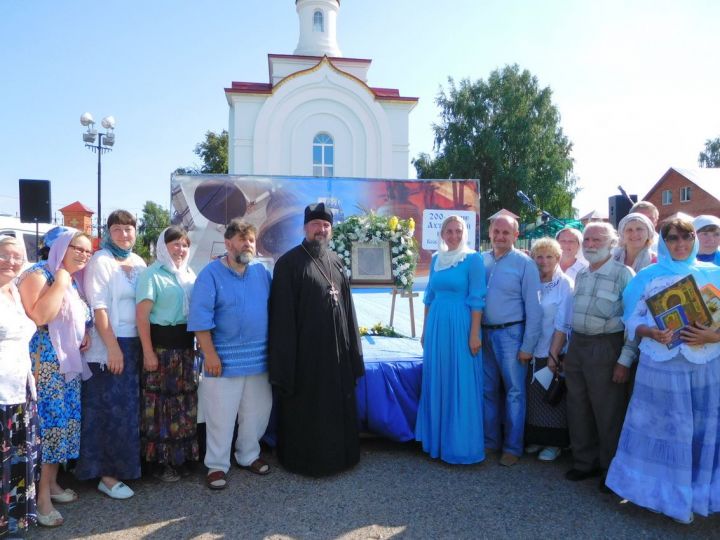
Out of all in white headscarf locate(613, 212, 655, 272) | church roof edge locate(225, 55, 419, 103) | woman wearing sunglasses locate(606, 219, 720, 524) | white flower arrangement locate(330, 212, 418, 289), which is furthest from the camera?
church roof edge locate(225, 55, 419, 103)

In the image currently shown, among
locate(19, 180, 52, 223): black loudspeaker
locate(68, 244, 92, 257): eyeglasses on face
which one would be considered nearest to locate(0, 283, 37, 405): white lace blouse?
locate(68, 244, 92, 257): eyeglasses on face

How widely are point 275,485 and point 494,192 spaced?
27985 mm

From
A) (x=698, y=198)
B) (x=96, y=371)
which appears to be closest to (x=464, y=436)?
(x=96, y=371)

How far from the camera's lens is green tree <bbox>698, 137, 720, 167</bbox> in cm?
4775

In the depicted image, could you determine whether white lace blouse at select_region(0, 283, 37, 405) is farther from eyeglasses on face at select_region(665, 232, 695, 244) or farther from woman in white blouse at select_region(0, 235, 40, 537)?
eyeglasses on face at select_region(665, 232, 695, 244)

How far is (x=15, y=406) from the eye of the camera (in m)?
2.78

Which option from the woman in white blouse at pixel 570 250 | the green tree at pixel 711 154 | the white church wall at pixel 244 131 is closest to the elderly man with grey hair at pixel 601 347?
the woman in white blouse at pixel 570 250

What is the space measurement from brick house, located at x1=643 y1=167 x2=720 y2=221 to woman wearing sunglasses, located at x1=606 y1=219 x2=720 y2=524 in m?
29.7

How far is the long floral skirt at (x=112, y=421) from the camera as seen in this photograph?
10.9 feet

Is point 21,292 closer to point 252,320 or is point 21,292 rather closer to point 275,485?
point 252,320

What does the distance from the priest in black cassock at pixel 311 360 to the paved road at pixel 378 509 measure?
0.60 feet

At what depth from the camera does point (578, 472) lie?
3.68 metres

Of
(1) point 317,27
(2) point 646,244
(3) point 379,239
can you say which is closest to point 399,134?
(1) point 317,27

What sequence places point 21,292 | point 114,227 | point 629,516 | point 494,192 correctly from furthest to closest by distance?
point 494,192 → point 114,227 → point 629,516 → point 21,292
